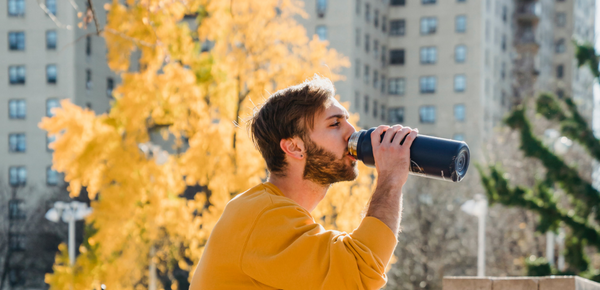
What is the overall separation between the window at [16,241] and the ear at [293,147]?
4217 centimetres

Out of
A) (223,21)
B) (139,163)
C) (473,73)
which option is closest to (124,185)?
(139,163)

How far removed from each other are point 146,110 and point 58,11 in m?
39.8

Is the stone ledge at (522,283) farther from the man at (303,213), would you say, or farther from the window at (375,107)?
the window at (375,107)

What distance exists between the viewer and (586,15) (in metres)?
79.6

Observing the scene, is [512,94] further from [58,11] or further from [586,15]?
[58,11]

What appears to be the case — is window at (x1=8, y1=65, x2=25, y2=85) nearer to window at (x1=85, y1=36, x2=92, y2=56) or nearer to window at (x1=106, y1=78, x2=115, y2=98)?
window at (x1=85, y1=36, x2=92, y2=56)

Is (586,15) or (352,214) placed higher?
(586,15)

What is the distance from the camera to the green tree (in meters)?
12.9

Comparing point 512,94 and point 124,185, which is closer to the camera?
point 124,185

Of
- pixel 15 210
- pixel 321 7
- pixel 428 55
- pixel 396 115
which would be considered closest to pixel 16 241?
pixel 15 210

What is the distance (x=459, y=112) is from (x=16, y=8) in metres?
36.1

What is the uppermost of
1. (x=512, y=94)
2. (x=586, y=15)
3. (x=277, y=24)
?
(x=586, y=15)

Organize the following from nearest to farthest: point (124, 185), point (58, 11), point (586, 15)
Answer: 1. point (124, 185)
2. point (58, 11)
3. point (586, 15)

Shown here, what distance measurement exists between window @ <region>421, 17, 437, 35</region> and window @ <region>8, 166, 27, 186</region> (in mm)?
34844
